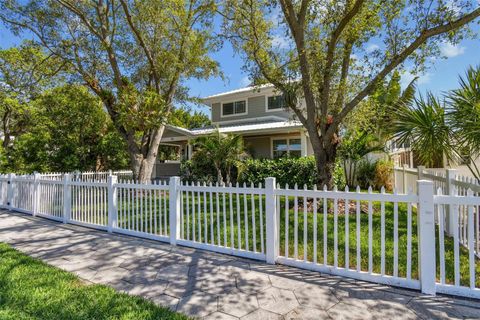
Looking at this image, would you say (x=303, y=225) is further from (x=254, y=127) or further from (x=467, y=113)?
(x=254, y=127)

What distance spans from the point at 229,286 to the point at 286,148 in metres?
13.0

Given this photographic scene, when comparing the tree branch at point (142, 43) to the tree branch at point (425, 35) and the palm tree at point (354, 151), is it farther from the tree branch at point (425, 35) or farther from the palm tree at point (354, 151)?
the palm tree at point (354, 151)

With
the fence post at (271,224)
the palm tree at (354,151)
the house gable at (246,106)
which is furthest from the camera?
the house gable at (246,106)

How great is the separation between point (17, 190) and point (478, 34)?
1366 centimetres

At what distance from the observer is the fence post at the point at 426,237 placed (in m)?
3.42

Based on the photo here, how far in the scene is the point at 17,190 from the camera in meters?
9.41

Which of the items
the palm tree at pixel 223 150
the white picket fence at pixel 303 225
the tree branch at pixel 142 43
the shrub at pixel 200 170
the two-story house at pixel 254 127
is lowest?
the white picket fence at pixel 303 225

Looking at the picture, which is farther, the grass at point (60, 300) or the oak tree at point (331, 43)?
the oak tree at point (331, 43)

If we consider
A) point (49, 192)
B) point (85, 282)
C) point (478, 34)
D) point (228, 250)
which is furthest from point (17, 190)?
point (478, 34)

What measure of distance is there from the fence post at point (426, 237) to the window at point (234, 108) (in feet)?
53.9

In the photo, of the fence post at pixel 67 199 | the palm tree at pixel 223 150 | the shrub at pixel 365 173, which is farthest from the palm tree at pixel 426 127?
the fence post at pixel 67 199

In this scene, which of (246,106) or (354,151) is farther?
(246,106)

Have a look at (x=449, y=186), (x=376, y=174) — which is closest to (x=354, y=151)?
(x=376, y=174)

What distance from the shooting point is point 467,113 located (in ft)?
17.4
